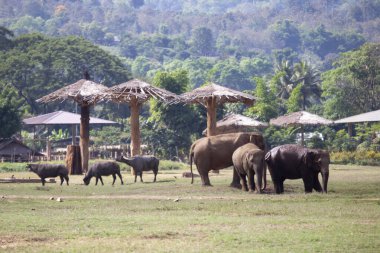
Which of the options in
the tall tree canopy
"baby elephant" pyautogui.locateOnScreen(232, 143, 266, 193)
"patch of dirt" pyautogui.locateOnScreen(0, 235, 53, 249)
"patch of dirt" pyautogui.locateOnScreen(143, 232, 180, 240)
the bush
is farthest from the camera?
the tall tree canopy

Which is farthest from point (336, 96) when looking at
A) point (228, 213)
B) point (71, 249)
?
point (71, 249)

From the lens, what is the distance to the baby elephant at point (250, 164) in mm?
31859

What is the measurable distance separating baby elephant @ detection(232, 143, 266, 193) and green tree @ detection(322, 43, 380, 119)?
61777mm

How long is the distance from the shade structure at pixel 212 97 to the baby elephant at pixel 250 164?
15028mm

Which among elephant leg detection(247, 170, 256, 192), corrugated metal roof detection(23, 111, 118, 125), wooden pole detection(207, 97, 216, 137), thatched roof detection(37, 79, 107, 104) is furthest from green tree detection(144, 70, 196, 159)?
elephant leg detection(247, 170, 256, 192)

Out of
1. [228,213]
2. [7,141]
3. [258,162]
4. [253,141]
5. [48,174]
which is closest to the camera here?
[228,213]

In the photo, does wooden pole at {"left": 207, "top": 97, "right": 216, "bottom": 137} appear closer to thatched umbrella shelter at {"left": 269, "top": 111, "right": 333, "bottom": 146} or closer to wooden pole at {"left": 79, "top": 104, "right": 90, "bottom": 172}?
wooden pole at {"left": 79, "top": 104, "right": 90, "bottom": 172}

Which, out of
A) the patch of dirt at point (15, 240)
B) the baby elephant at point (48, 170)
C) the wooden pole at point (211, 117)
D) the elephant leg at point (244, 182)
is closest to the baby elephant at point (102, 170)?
the baby elephant at point (48, 170)

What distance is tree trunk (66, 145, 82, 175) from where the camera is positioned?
50000 mm

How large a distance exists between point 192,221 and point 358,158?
41544mm

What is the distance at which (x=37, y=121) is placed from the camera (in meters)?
78.2

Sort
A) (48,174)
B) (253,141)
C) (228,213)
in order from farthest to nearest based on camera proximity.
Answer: (48,174) < (253,141) < (228,213)

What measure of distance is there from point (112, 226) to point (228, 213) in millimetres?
3959

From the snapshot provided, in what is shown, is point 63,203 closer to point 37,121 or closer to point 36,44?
point 37,121
